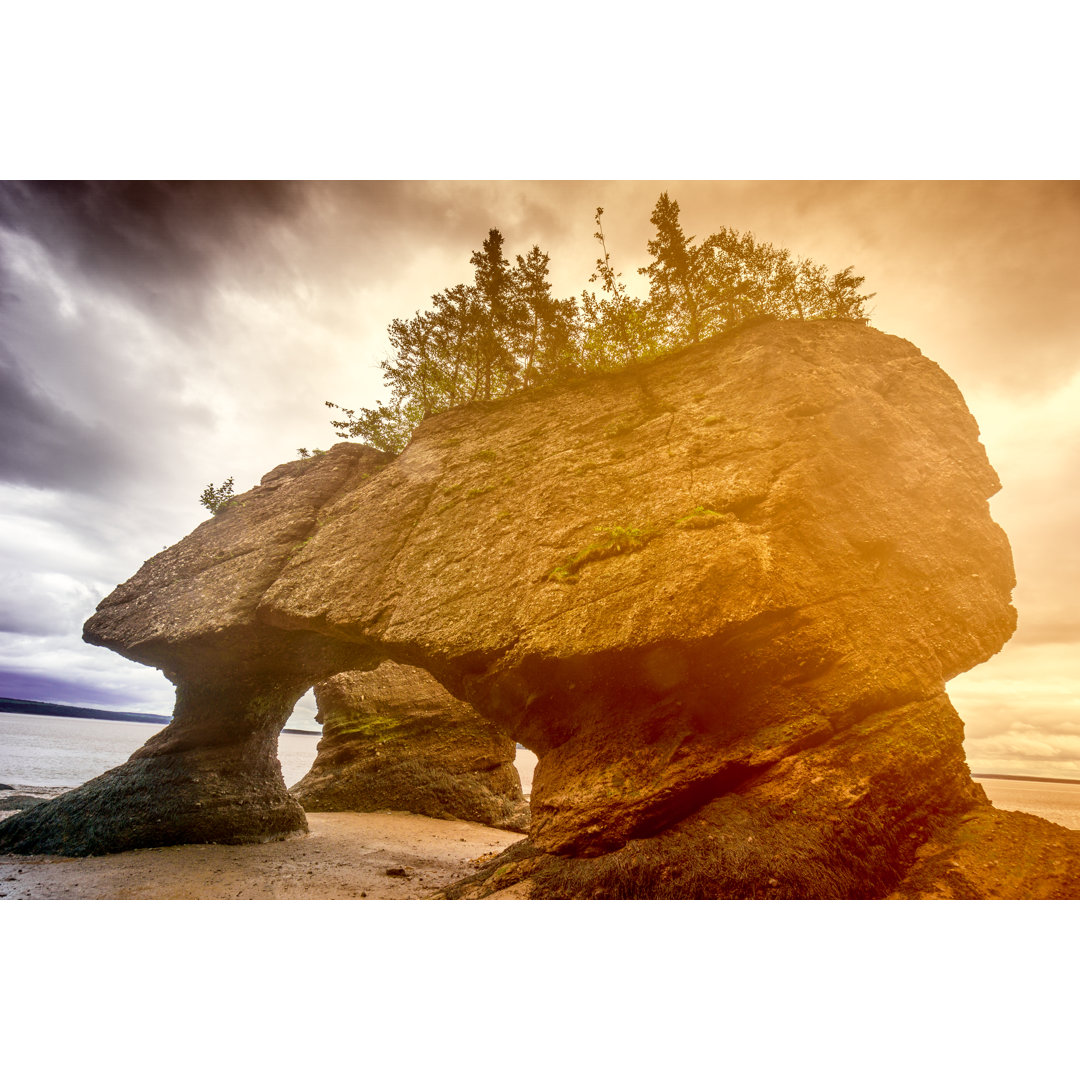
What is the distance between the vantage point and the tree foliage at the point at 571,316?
10961mm

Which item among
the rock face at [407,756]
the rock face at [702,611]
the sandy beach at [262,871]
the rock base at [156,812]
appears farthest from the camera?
the rock face at [407,756]

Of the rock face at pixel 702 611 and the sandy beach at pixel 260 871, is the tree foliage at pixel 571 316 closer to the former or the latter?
the rock face at pixel 702 611

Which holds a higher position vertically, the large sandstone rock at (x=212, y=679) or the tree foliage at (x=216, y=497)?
the tree foliage at (x=216, y=497)

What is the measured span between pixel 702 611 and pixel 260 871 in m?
7.45

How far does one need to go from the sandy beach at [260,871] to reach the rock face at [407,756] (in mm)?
3477

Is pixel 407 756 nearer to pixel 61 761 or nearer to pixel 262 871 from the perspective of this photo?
pixel 262 871

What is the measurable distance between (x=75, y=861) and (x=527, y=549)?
840 centimetres

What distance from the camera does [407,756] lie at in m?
15.1

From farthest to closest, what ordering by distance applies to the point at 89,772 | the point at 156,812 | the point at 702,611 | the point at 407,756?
the point at 89,772, the point at 407,756, the point at 156,812, the point at 702,611

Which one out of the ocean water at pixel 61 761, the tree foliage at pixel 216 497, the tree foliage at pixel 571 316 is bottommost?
the ocean water at pixel 61 761

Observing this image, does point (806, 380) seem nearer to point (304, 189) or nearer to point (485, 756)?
point (304, 189)

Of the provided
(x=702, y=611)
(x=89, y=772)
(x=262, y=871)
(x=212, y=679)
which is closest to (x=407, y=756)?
(x=212, y=679)

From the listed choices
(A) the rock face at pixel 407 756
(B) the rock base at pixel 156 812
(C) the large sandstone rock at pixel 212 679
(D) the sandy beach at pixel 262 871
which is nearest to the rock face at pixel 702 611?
(C) the large sandstone rock at pixel 212 679
